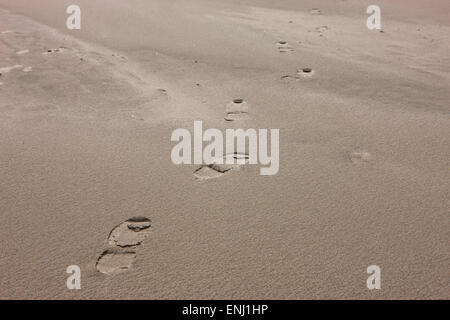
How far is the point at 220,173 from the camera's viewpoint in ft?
6.33

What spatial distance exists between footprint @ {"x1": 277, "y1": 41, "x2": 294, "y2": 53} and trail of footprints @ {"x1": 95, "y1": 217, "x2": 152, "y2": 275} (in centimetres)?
229

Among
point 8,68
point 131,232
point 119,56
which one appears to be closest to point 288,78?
point 119,56

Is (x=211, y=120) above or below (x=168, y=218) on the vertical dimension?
above

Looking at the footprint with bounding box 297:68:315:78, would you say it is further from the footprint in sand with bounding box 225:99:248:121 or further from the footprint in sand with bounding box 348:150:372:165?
the footprint in sand with bounding box 348:150:372:165

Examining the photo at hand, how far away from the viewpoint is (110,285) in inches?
53.8

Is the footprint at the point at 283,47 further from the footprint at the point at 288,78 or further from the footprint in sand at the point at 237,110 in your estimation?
the footprint in sand at the point at 237,110

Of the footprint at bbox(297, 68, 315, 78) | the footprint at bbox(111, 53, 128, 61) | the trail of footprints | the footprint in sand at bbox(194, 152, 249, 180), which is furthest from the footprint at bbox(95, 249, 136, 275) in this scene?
the footprint at bbox(111, 53, 128, 61)

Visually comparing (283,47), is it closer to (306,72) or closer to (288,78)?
(306,72)

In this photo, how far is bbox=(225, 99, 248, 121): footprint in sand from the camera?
2420 mm

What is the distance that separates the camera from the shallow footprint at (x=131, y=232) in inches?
60.4
